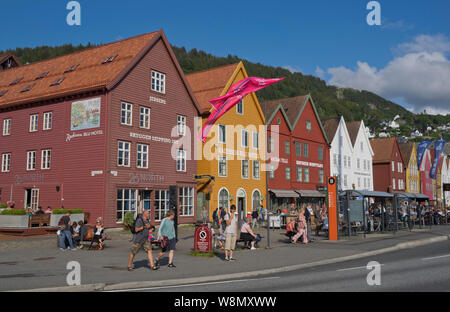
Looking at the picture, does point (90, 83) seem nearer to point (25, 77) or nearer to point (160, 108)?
point (160, 108)

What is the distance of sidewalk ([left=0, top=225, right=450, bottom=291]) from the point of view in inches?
448

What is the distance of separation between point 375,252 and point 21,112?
2526 cm

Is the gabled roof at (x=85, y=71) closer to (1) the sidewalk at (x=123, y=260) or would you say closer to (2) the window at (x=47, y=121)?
(2) the window at (x=47, y=121)

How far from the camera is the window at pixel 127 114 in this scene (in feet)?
92.2

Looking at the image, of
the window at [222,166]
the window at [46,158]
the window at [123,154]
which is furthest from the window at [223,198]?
the window at [46,158]

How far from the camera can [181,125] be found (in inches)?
1287

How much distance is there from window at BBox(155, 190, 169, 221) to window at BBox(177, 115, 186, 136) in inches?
183

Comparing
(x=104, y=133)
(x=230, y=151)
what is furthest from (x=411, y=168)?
(x=104, y=133)

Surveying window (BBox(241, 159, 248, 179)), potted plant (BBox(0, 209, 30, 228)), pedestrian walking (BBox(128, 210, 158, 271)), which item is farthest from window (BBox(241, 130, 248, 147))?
pedestrian walking (BBox(128, 210, 158, 271))

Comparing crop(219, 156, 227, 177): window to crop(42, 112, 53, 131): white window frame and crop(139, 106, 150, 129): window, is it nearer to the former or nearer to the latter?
crop(139, 106, 150, 129): window

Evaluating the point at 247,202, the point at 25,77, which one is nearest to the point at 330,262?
the point at 247,202

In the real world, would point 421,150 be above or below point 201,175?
above

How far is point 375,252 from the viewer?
58.5 feet
